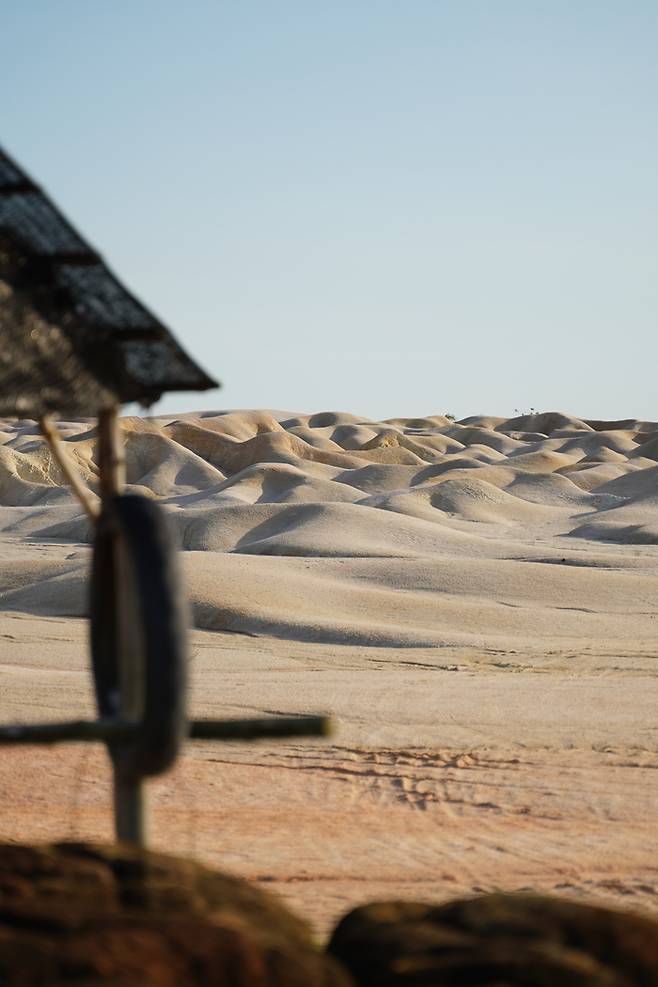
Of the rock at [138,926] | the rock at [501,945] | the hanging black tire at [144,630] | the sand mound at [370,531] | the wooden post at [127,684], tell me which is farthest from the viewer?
the sand mound at [370,531]

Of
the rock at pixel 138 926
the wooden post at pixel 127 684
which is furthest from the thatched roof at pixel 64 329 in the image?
the rock at pixel 138 926

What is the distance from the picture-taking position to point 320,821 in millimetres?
8609

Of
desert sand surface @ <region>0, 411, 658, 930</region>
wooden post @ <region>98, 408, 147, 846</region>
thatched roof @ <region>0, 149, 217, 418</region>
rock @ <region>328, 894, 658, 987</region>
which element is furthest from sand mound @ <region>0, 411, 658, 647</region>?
rock @ <region>328, 894, 658, 987</region>

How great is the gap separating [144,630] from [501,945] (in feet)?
4.92

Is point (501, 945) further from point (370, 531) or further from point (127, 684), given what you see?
point (370, 531)

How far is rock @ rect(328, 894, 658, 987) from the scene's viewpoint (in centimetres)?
346

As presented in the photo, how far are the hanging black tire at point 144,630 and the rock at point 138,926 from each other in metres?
0.45

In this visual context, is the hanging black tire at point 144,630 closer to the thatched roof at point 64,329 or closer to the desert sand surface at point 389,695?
the thatched roof at point 64,329

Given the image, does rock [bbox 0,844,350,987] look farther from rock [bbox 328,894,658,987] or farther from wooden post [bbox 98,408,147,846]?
wooden post [bbox 98,408,147,846]

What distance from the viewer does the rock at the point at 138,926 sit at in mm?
3170

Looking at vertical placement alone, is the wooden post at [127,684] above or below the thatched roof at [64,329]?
below

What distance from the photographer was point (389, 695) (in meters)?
13.6

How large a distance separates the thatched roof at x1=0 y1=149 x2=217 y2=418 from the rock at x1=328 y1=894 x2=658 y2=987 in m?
2.25

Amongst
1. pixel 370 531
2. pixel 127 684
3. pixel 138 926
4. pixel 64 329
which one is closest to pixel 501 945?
pixel 138 926
